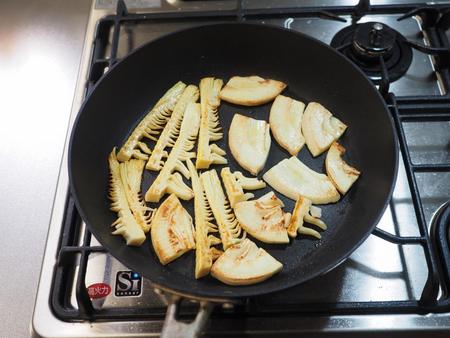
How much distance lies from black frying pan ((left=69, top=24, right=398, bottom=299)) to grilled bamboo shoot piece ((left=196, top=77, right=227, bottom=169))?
3 cm

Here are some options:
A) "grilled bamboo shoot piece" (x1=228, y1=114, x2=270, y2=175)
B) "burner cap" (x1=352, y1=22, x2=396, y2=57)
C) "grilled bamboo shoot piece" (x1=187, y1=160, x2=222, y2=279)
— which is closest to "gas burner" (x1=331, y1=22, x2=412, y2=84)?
"burner cap" (x1=352, y1=22, x2=396, y2=57)

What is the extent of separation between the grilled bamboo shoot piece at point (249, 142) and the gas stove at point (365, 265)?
0.29 metres

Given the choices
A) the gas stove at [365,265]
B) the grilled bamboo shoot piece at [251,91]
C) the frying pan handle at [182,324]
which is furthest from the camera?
the grilled bamboo shoot piece at [251,91]

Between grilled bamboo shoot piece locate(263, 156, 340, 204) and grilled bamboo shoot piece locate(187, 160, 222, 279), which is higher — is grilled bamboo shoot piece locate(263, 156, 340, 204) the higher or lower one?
the higher one

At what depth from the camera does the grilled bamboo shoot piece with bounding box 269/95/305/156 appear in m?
1.06

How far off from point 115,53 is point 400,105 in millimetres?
712

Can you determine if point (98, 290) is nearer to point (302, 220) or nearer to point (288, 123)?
point (302, 220)

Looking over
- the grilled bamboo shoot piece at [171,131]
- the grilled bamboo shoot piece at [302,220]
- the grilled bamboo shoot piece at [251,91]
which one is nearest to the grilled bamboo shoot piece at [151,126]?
the grilled bamboo shoot piece at [171,131]

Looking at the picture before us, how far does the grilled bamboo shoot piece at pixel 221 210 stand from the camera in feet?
2.96

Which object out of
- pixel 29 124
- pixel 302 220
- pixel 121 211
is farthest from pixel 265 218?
pixel 29 124

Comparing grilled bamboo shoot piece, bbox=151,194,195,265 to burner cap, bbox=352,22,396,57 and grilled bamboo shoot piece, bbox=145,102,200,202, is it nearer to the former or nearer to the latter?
grilled bamboo shoot piece, bbox=145,102,200,202

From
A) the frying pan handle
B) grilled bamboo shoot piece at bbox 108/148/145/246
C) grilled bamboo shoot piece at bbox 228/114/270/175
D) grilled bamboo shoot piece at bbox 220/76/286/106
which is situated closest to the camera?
the frying pan handle

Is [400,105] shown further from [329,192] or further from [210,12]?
[210,12]

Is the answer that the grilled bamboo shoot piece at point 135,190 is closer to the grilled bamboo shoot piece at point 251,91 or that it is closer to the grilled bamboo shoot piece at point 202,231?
the grilled bamboo shoot piece at point 202,231
